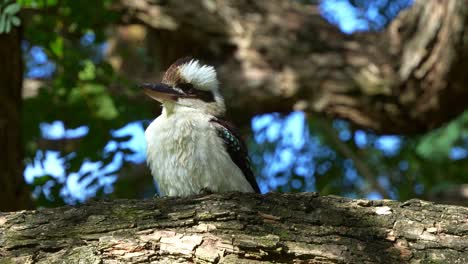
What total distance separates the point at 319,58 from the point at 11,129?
10.2 feet

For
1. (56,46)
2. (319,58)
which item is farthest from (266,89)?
(56,46)

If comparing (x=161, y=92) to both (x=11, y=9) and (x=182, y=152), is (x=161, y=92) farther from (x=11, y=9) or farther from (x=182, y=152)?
(x=11, y=9)

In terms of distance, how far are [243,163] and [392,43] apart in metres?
2.81

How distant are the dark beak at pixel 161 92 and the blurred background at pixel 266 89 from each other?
97 cm

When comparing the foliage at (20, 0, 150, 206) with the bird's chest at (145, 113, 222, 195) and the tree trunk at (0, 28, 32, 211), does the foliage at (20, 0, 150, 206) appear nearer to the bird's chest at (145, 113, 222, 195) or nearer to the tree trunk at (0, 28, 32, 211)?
the tree trunk at (0, 28, 32, 211)

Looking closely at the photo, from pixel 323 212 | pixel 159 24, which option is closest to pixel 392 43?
pixel 159 24

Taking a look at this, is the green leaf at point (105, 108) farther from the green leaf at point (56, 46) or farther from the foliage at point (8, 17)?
the foliage at point (8, 17)

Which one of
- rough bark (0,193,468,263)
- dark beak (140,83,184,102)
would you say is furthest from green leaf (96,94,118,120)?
rough bark (0,193,468,263)

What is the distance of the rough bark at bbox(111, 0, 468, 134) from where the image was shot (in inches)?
293

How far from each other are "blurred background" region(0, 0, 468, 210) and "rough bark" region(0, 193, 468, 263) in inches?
75.4

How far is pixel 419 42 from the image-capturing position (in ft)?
24.5

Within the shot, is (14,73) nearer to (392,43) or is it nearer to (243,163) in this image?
(243,163)

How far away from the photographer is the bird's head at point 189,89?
19.0 feet

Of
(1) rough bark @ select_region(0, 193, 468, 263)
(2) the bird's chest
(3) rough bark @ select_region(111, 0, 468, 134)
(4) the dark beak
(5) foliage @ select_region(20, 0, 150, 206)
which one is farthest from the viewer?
(3) rough bark @ select_region(111, 0, 468, 134)
